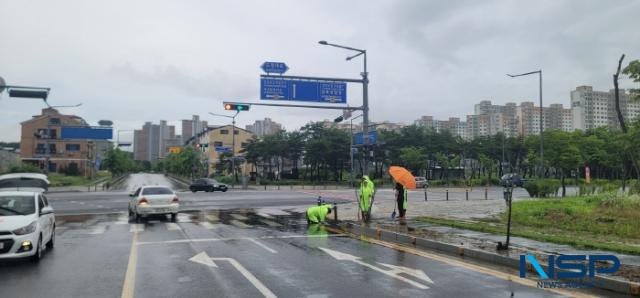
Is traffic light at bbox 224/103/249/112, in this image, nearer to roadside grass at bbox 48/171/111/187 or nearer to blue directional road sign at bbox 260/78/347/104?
blue directional road sign at bbox 260/78/347/104

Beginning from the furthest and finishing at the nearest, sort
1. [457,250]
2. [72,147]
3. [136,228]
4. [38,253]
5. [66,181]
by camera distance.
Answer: [72,147] < [66,181] < [136,228] < [457,250] < [38,253]

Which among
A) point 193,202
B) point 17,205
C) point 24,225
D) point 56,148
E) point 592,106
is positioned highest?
point 592,106

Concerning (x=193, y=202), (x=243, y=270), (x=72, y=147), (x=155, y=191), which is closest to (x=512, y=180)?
(x=243, y=270)

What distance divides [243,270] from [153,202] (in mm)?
11885

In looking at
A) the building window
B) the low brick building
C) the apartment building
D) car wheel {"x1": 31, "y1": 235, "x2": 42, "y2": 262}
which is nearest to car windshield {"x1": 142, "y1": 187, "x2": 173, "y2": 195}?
car wheel {"x1": 31, "y1": 235, "x2": 42, "y2": 262}

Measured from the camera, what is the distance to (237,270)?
9141 millimetres

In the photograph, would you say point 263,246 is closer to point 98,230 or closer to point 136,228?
point 136,228

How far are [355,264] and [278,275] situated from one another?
5.95 feet

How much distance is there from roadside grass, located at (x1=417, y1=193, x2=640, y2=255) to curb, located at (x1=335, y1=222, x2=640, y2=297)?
238cm

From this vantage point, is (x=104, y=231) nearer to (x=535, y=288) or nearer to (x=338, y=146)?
(x=535, y=288)

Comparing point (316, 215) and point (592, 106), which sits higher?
point (592, 106)

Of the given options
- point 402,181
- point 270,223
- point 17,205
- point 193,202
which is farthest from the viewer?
point 193,202

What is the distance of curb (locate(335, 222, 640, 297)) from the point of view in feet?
24.3

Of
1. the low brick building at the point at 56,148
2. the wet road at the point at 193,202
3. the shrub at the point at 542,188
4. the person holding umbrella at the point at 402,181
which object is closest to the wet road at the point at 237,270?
the person holding umbrella at the point at 402,181
